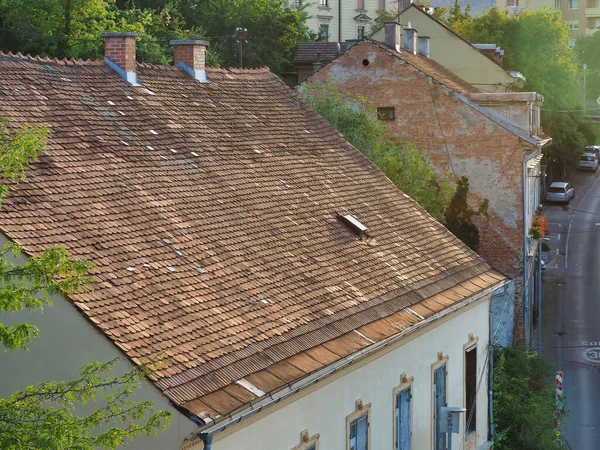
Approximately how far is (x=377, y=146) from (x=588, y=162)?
49630mm

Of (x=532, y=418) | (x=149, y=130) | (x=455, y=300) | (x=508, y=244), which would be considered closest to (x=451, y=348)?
(x=455, y=300)

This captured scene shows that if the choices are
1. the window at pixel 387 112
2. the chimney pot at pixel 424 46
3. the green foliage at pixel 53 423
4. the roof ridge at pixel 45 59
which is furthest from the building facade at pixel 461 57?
the green foliage at pixel 53 423

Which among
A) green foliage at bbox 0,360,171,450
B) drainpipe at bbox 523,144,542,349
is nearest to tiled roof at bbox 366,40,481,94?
drainpipe at bbox 523,144,542,349

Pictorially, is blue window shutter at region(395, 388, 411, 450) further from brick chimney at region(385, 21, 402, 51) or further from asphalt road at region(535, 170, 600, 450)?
brick chimney at region(385, 21, 402, 51)

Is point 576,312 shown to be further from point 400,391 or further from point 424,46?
point 400,391

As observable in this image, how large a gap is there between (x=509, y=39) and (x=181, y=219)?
5300 centimetres

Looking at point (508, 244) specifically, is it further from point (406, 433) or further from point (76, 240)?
point (76, 240)

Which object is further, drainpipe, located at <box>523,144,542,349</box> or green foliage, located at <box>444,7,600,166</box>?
green foliage, located at <box>444,7,600,166</box>

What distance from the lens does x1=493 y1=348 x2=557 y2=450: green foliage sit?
76.6 ft

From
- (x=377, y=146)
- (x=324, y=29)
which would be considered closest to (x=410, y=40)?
(x=377, y=146)

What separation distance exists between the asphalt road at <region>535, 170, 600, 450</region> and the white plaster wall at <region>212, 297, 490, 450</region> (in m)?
8.37

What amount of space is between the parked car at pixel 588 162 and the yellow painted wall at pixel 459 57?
34.2m

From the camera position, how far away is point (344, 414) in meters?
15.5

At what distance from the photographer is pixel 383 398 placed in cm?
1688
